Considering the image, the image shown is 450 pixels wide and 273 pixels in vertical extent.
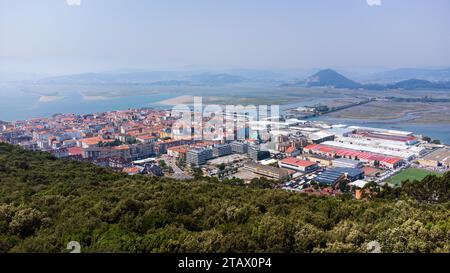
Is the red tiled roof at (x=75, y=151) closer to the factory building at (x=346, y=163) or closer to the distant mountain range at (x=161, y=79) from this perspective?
the factory building at (x=346, y=163)

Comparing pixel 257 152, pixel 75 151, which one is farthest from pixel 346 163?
pixel 75 151

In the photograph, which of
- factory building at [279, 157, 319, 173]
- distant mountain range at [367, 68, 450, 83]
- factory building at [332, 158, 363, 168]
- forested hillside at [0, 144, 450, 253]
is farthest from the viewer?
factory building at [332, 158, 363, 168]

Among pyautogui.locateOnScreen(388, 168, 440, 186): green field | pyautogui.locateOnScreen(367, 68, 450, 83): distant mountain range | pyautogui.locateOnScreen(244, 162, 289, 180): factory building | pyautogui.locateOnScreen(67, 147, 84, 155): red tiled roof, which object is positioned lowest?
pyautogui.locateOnScreen(388, 168, 440, 186): green field

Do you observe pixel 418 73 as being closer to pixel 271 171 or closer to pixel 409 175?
pixel 409 175

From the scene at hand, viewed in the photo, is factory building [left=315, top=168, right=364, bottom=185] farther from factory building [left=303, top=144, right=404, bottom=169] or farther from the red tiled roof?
the red tiled roof

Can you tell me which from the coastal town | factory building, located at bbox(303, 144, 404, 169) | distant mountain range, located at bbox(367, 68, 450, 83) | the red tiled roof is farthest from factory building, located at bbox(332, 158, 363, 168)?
the red tiled roof

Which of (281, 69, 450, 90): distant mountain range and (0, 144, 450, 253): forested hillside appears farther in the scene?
(281, 69, 450, 90): distant mountain range

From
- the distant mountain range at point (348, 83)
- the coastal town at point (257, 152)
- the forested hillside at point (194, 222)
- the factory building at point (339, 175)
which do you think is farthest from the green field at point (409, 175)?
the distant mountain range at point (348, 83)
